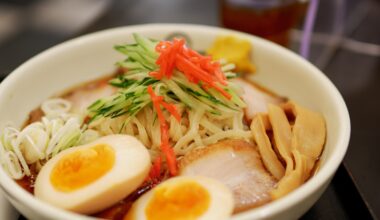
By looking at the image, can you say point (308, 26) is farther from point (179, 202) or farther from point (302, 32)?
point (179, 202)

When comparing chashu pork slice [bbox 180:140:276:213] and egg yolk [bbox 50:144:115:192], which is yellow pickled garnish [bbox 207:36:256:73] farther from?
egg yolk [bbox 50:144:115:192]

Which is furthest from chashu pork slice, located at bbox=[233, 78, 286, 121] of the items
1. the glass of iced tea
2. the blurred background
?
the glass of iced tea

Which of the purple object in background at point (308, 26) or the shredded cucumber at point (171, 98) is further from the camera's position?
the purple object in background at point (308, 26)

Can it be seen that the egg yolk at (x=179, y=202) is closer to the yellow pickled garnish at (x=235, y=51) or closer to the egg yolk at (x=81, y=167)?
the egg yolk at (x=81, y=167)

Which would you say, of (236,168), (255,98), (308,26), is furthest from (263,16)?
(236,168)

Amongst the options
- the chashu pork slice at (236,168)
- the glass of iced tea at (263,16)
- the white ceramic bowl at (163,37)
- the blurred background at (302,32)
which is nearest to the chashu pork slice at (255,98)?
the white ceramic bowl at (163,37)

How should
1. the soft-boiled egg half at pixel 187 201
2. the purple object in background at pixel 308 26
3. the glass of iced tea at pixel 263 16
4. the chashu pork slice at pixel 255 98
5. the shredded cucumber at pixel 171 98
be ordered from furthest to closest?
the purple object in background at pixel 308 26, the glass of iced tea at pixel 263 16, the chashu pork slice at pixel 255 98, the shredded cucumber at pixel 171 98, the soft-boiled egg half at pixel 187 201

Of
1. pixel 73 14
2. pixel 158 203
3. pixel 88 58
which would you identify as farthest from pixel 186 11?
pixel 158 203

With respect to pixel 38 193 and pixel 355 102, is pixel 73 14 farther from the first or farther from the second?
pixel 38 193
